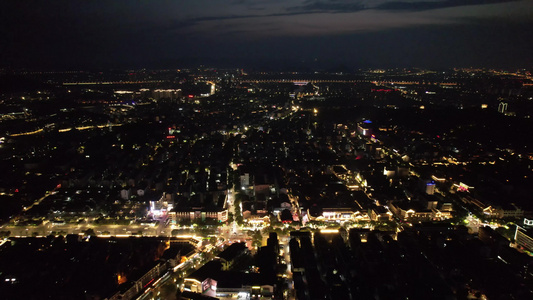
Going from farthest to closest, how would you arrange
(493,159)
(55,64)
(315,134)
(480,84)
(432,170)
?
(55,64) < (480,84) < (315,134) < (493,159) < (432,170)

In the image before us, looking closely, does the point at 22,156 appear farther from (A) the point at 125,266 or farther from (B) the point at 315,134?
(B) the point at 315,134

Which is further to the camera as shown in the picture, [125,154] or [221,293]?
[125,154]

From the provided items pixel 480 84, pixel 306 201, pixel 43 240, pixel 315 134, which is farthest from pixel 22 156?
pixel 480 84

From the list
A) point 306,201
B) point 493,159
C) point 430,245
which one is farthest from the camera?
point 493,159


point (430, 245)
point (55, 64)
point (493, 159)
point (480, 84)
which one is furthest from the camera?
point (55, 64)

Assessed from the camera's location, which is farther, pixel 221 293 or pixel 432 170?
pixel 432 170

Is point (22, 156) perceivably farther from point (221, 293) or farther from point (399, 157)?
point (399, 157)

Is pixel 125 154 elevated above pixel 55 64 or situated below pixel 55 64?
below

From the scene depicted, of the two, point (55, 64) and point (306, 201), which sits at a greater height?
point (55, 64)

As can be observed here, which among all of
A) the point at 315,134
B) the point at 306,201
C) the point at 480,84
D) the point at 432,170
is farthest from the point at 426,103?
the point at 306,201
